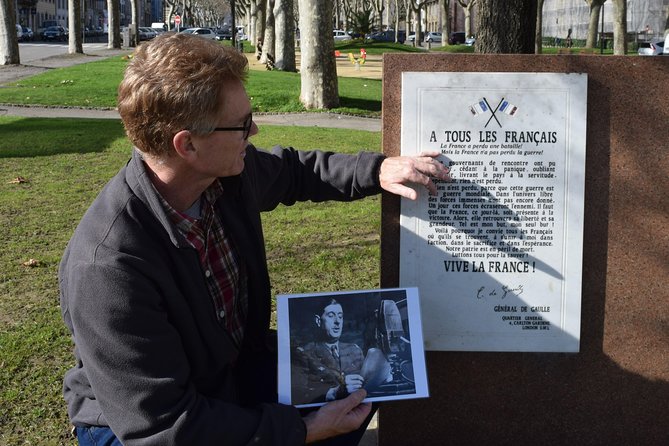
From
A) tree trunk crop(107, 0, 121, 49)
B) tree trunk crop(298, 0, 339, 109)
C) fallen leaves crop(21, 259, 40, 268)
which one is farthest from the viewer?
tree trunk crop(107, 0, 121, 49)

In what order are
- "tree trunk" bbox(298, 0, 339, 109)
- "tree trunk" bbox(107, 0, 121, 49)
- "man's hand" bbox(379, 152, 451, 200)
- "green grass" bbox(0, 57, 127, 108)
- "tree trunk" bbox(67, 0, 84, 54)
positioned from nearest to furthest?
"man's hand" bbox(379, 152, 451, 200) → "tree trunk" bbox(298, 0, 339, 109) → "green grass" bbox(0, 57, 127, 108) → "tree trunk" bbox(67, 0, 84, 54) → "tree trunk" bbox(107, 0, 121, 49)

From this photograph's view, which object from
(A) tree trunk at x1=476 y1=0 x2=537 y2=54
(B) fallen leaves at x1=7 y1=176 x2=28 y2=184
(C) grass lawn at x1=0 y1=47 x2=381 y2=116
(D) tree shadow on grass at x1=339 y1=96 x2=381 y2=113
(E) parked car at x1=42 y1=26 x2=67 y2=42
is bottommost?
(B) fallen leaves at x1=7 y1=176 x2=28 y2=184

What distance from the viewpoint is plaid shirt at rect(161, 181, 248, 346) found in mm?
2672

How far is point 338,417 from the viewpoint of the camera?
2.68 m

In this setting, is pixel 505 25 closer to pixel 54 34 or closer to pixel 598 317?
pixel 598 317

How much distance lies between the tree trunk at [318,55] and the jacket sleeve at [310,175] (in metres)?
13.9

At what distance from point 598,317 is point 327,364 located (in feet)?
3.64

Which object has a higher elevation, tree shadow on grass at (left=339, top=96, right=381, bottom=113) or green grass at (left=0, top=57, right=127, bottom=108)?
green grass at (left=0, top=57, right=127, bottom=108)

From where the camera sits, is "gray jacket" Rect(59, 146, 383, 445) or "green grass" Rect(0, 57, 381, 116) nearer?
"gray jacket" Rect(59, 146, 383, 445)

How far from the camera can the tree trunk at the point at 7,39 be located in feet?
101

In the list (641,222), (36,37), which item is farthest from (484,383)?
(36,37)

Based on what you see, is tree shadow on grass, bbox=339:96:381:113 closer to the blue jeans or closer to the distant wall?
the distant wall

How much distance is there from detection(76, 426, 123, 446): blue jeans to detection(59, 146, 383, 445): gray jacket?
30 millimetres

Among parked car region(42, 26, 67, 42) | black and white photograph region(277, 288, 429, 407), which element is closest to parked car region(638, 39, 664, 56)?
black and white photograph region(277, 288, 429, 407)
